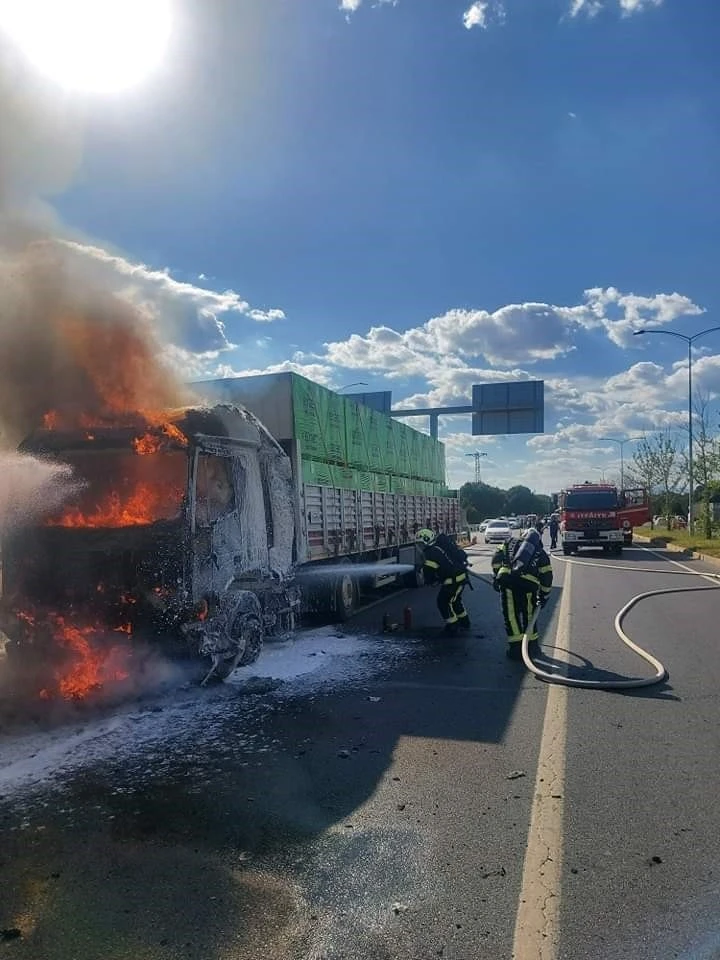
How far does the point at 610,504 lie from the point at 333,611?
1783 cm

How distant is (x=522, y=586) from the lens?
8.09 metres

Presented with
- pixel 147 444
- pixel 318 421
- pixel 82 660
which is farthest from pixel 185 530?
pixel 318 421

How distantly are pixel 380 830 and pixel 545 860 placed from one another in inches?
32.9

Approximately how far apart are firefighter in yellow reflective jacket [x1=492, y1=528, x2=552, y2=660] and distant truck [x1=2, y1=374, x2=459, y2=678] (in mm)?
2406

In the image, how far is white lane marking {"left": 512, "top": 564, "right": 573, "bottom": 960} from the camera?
9.22 ft

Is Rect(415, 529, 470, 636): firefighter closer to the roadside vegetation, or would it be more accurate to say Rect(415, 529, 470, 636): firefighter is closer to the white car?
the roadside vegetation

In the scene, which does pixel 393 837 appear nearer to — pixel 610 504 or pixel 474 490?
pixel 610 504

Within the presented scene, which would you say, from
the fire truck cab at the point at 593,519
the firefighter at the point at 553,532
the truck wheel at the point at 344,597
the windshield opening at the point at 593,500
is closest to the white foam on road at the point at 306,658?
the truck wheel at the point at 344,597

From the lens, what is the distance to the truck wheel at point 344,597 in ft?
34.1

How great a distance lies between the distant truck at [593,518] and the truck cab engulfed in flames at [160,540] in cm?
1979

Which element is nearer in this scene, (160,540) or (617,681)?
(160,540)

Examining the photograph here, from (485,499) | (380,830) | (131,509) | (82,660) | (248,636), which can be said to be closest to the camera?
(380,830)

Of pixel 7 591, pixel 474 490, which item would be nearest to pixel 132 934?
pixel 7 591

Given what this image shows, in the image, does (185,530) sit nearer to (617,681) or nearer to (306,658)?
(306,658)
